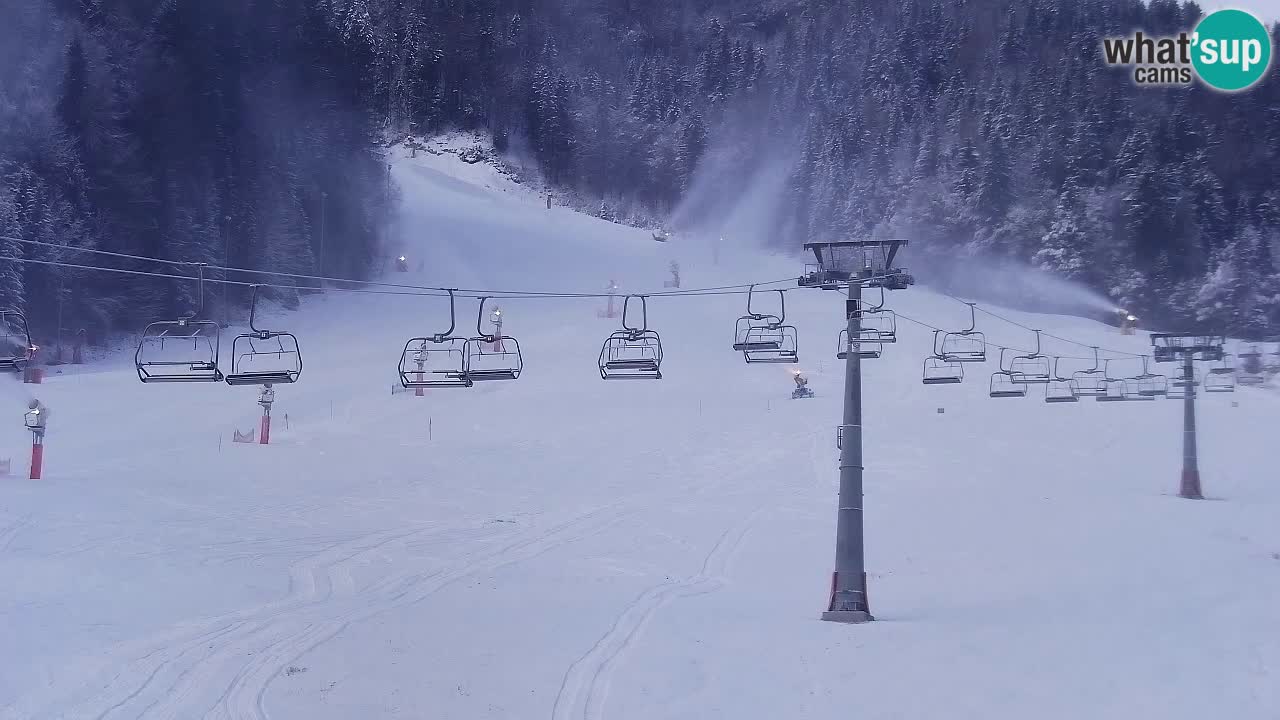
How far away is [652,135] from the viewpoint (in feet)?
445

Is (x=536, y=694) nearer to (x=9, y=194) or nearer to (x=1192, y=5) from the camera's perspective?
(x=9, y=194)

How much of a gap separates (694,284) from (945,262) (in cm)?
2929

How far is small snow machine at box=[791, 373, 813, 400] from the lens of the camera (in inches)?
2005

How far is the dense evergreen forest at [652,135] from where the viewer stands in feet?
203

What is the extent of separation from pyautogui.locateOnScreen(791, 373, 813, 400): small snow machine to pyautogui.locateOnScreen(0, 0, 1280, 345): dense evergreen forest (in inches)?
1407

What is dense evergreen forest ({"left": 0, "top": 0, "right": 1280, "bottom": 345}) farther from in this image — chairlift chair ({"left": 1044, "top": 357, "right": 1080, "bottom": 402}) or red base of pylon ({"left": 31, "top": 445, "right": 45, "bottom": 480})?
chairlift chair ({"left": 1044, "top": 357, "right": 1080, "bottom": 402})

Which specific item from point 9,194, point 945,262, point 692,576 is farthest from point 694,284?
point 692,576

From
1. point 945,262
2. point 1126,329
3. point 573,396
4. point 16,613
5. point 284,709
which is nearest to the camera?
point 284,709

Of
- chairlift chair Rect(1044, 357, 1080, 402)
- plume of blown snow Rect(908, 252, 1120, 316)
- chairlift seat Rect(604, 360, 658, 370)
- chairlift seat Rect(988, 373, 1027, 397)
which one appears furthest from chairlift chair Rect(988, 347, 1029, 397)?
plume of blown snow Rect(908, 252, 1120, 316)

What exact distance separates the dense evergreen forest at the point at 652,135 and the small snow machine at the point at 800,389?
35733 millimetres

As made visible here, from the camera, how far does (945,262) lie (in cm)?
9500

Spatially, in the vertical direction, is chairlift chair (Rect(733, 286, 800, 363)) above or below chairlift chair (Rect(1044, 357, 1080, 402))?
above

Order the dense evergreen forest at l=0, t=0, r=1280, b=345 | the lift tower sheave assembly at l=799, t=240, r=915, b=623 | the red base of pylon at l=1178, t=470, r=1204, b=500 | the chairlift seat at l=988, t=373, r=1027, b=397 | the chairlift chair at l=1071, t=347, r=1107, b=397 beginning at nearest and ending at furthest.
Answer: the lift tower sheave assembly at l=799, t=240, r=915, b=623
the chairlift seat at l=988, t=373, r=1027, b=397
the chairlift chair at l=1071, t=347, r=1107, b=397
the red base of pylon at l=1178, t=470, r=1204, b=500
the dense evergreen forest at l=0, t=0, r=1280, b=345

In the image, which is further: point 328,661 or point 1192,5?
point 1192,5
